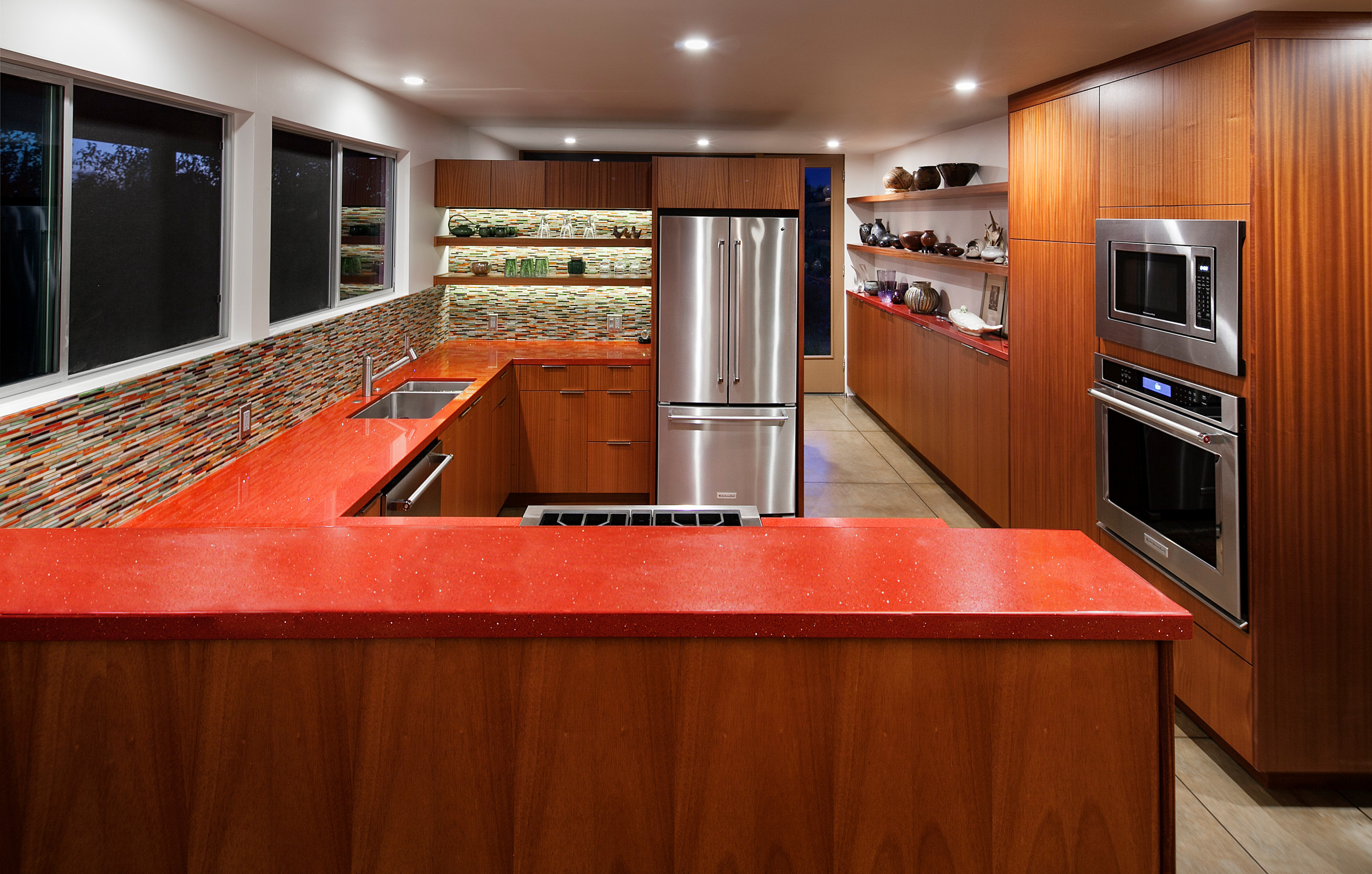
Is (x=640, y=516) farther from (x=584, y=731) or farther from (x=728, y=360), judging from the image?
(x=728, y=360)

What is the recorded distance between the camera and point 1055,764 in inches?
57.5

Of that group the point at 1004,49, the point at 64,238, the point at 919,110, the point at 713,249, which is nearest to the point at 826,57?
the point at 1004,49

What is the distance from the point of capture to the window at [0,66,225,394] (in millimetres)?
2447

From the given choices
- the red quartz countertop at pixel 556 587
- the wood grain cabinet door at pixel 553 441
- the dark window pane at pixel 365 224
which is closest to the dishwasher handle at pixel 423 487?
the dark window pane at pixel 365 224

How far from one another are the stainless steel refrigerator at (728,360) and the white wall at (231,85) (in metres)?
1.72

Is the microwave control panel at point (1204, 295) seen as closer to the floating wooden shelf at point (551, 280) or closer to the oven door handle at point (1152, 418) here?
the oven door handle at point (1152, 418)

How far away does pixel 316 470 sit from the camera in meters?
3.32

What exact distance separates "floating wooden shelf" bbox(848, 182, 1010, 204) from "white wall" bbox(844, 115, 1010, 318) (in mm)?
92

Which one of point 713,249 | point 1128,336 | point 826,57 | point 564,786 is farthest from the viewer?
point 713,249

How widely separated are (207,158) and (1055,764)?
11.0 feet

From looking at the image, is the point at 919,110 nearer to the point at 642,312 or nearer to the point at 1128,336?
the point at 642,312

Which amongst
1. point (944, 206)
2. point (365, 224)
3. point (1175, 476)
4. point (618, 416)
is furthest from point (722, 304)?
point (944, 206)

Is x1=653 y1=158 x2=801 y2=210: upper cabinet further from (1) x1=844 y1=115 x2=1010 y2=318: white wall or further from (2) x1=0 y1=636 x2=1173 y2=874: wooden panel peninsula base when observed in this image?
(2) x1=0 y1=636 x2=1173 y2=874: wooden panel peninsula base

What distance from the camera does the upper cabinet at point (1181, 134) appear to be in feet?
9.73
